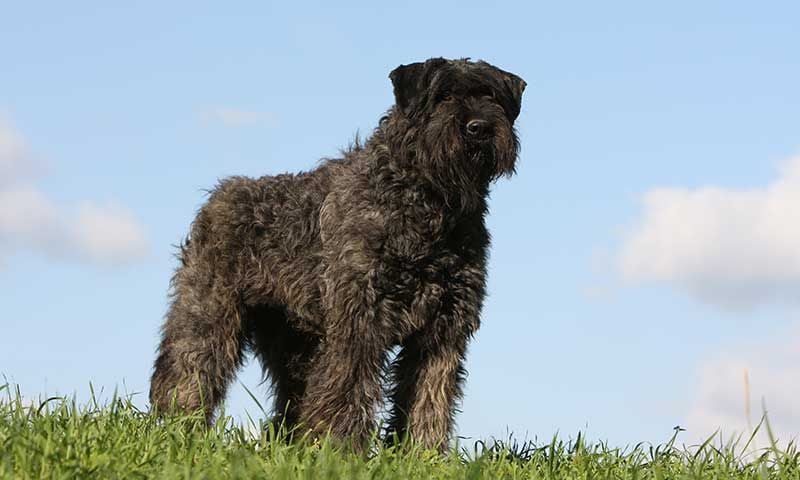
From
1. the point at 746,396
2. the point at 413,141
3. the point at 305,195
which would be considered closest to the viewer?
the point at 746,396

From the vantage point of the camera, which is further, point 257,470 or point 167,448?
point 167,448

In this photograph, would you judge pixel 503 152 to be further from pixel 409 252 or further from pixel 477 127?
pixel 409 252

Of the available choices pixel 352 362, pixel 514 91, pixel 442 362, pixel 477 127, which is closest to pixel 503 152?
pixel 477 127

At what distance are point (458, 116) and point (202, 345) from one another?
345 centimetres

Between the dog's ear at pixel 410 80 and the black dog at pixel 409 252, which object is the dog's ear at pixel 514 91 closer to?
the black dog at pixel 409 252

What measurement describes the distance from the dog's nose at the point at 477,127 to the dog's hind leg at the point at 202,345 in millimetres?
2956

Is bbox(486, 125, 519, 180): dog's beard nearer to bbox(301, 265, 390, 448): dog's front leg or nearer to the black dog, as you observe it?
the black dog

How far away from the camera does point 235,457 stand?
5.16m

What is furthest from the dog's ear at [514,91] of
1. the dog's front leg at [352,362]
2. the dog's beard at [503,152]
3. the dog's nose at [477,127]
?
the dog's front leg at [352,362]

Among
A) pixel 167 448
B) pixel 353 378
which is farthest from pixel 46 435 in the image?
pixel 353 378

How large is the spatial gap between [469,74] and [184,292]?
11.8 feet

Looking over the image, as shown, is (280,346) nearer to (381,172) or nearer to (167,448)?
(381,172)

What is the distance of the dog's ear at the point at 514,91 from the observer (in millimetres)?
8484

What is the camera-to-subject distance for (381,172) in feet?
27.5
